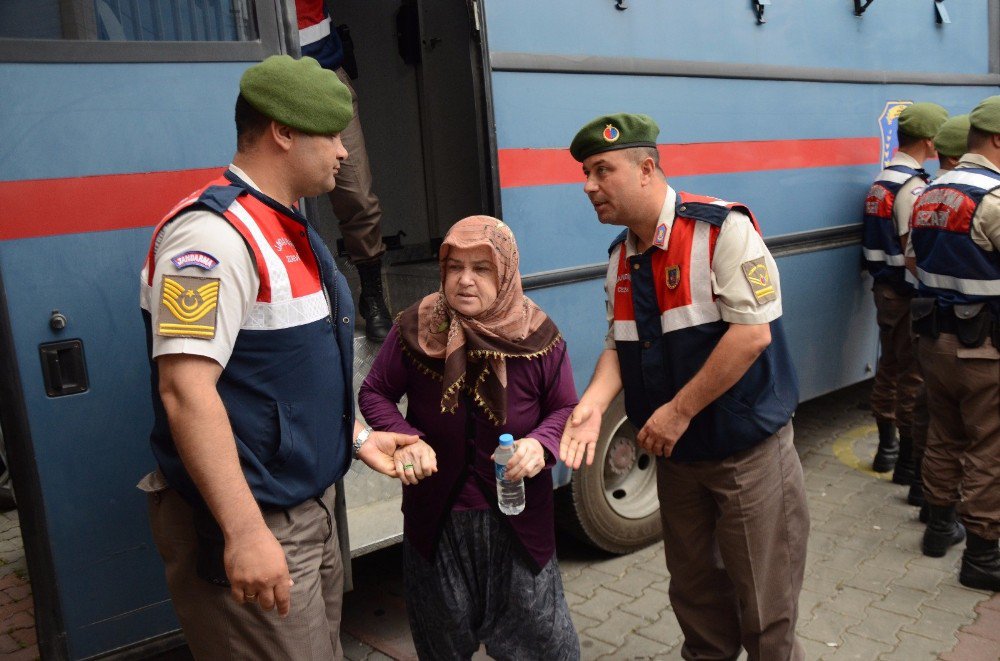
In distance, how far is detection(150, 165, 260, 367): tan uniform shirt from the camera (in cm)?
170

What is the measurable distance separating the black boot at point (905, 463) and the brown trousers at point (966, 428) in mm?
827

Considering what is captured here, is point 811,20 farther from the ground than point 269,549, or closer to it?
farther from the ground

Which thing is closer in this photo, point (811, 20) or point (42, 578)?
point (42, 578)

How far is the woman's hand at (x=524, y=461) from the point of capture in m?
2.21

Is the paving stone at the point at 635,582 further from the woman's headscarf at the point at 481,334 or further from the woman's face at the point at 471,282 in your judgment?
the woman's face at the point at 471,282

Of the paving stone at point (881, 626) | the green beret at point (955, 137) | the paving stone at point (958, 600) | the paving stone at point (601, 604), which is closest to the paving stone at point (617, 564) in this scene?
the paving stone at point (601, 604)

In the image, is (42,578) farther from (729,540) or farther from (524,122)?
(524,122)

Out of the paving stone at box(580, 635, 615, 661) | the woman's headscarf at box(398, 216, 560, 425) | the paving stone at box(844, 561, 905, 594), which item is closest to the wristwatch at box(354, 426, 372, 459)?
the woman's headscarf at box(398, 216, 560, 425)

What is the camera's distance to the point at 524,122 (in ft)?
11.1

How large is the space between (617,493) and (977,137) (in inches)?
88.5

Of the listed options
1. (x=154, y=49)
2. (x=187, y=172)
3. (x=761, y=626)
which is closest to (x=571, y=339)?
(x=761, y=626)

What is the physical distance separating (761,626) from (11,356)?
7.39 feet

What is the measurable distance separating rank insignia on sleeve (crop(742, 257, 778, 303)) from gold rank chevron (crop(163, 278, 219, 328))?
143cm

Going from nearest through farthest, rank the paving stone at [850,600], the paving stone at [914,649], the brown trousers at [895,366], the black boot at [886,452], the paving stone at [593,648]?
the paving stone at [914,649] < the paving stone at [593,648] < the paving stone at [850,600] < the brown trousers at [895,366] < the black boot at [886,452]
